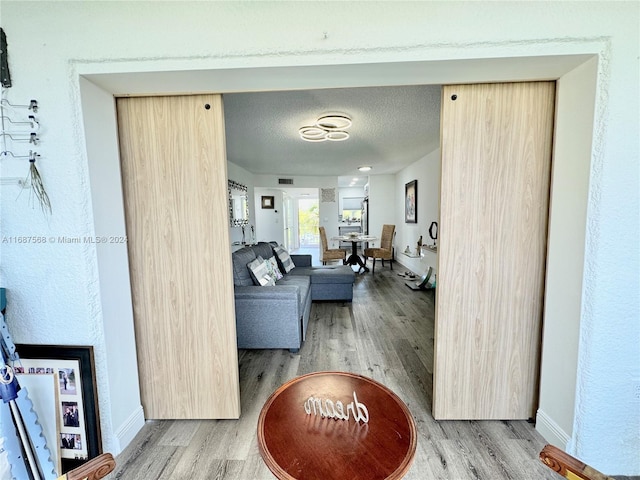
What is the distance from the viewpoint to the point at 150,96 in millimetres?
1543

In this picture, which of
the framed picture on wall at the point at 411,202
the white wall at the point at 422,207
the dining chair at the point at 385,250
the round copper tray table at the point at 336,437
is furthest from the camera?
the dining chair at the point at 385,250

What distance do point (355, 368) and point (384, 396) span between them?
1125 mm

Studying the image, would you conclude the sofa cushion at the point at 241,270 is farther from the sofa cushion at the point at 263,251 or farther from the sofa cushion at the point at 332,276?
the sofa cushion at the point at 332,276

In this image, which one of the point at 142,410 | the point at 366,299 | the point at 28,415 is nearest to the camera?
the point at 28,415

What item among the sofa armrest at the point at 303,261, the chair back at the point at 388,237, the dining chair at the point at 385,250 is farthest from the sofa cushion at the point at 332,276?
the chair back at the point at 388,237

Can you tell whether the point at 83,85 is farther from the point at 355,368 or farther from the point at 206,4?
the point at 355,368

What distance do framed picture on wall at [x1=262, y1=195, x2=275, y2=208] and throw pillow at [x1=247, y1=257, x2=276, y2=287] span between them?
15.5ft

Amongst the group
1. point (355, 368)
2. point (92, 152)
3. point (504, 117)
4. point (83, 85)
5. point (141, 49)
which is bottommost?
point (355, 368)

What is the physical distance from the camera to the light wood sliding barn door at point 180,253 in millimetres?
1549

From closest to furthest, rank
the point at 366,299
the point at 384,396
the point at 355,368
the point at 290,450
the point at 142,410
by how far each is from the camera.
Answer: the point at 290,450 < the point at 384,396 < the point at 142,410 < the point at 355,368 < the point at 366,299

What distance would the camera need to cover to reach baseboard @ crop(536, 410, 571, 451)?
1.43m

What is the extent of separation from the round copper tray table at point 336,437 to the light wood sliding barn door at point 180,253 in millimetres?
682

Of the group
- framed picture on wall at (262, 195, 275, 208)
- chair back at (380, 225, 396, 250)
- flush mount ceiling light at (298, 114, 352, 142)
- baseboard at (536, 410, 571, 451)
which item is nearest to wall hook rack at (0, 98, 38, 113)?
flush mount ceiling light at (298, 114, 352, 142)

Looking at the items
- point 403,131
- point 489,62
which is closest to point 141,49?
point 489,62
